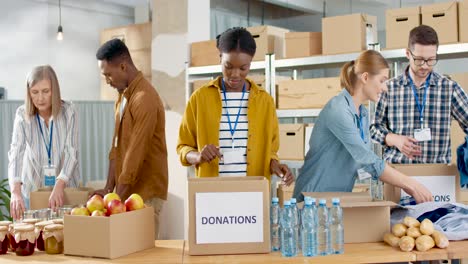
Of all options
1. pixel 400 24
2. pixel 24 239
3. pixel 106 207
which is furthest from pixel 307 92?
pixel 24 239

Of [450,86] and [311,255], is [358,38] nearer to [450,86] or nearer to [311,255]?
[450,86]

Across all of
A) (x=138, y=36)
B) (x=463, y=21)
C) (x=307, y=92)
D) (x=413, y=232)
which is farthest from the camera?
(x=138, y=36)

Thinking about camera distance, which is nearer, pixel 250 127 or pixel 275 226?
pixel 275 226

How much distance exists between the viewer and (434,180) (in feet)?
9.09

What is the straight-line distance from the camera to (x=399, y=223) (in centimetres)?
238

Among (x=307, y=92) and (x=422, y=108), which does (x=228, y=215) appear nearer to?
(x=422, y=108)

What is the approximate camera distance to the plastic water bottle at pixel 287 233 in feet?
7.07

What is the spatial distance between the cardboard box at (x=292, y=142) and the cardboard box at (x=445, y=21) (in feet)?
4.19

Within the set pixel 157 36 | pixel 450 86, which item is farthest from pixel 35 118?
pixel 157 36

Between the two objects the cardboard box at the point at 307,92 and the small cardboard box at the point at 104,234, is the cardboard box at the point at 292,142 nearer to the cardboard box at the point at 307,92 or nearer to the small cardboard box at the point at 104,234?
the cardboard box at the point at 307,92

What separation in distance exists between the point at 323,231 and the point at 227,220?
35 centimetres

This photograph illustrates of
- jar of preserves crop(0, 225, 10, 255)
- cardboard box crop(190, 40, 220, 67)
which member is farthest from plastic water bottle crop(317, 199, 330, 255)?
cardboard box crop(190, 40, 220, 67)

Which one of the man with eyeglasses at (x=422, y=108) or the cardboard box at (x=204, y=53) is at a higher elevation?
the cardboard box at (x=204, y=53)

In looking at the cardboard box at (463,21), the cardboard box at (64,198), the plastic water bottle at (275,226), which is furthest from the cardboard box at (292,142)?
the plastic water bottle at (275,226)
